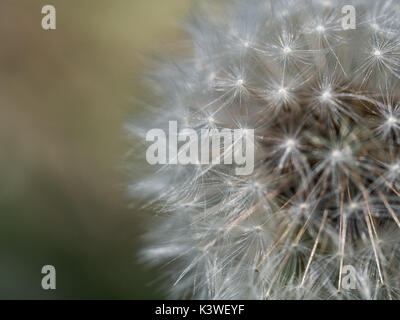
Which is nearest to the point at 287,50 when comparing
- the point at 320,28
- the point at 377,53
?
the point at 320,28

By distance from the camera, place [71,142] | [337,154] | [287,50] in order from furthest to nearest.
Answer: [71,142] → [287,50] → [337,154]

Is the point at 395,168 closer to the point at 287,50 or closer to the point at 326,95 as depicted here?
the point at 326,95

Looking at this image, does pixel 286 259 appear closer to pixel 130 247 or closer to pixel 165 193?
pixel 165 193

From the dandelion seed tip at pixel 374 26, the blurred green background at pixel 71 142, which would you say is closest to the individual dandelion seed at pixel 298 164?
the dandelion seed tip at pixel 374 26

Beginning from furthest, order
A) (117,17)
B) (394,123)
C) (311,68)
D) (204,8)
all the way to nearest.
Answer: (117,17)
(204,8)
(311,68)
(394,123)

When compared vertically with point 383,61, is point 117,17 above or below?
above

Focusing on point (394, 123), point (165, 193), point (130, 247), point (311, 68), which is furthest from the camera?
point (130, 247)
